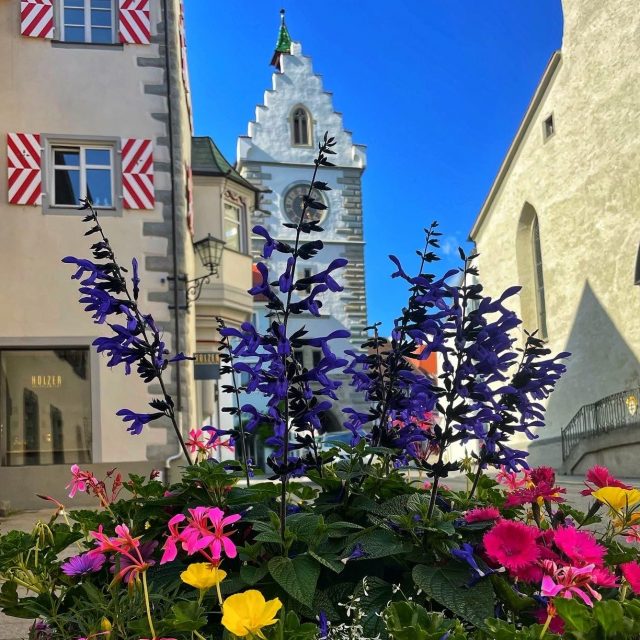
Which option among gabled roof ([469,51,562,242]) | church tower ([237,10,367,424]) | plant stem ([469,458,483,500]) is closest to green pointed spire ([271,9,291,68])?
church tower ([237,10,367,424])

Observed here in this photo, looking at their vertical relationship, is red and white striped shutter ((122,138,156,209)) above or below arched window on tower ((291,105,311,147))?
below

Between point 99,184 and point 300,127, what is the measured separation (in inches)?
1105

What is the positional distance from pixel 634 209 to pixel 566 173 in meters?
3.36

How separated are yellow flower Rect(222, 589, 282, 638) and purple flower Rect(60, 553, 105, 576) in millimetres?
893

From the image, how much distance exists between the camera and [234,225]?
55.4 ft

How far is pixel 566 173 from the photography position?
22.7m

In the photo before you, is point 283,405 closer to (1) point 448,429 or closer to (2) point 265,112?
(1) point 448,429

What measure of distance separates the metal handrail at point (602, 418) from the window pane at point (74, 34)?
1255 centimetres

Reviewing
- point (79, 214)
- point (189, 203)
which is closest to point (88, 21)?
point (79, 214)

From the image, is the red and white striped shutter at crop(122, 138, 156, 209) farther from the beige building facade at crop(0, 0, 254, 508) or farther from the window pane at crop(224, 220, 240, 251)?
the window pane at crop(224, 220, 240, 251)

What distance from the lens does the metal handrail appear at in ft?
58.1

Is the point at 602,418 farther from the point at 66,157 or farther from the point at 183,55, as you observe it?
the point at 66,157

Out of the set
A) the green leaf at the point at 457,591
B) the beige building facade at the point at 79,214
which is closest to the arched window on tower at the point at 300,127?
the beige building facade at the point at 79,214

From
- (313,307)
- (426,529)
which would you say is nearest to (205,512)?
(426,529)
